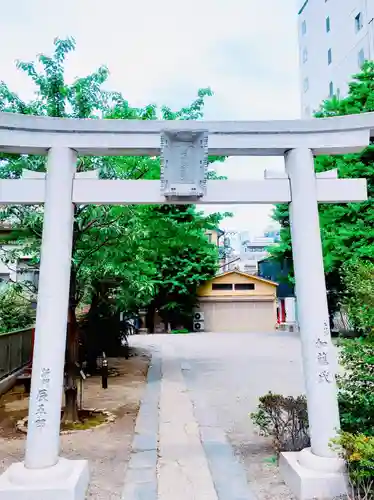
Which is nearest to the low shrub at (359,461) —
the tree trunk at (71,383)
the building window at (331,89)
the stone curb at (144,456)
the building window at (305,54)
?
the stone curb at (144,456)

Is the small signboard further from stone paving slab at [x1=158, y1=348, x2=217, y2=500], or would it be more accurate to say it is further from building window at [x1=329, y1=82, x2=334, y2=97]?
building window at [x1=329, y1=82, x2=334, y2=97]

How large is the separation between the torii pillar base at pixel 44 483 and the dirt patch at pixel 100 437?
1.26ft

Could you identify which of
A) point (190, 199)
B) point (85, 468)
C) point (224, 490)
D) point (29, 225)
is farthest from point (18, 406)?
point (190, 199)

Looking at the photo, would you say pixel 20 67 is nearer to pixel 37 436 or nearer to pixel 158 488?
pixel 37 436

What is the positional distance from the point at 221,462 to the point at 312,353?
6.41ft

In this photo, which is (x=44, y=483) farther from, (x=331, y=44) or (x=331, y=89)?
Result: (x=331, y=44)

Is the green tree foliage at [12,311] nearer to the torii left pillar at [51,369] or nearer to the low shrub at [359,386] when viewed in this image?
the torii left pillar at [51,369]

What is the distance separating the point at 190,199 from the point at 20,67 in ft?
13.8

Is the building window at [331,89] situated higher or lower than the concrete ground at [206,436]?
higher

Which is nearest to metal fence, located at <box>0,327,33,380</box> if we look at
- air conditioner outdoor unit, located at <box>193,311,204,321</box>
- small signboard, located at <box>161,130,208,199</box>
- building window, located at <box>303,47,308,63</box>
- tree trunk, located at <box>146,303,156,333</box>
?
small signboard, located at <box>161,130,208,199</box>

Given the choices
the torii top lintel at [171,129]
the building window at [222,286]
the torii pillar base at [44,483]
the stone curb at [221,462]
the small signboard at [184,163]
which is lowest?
the stone curb at [221,462]

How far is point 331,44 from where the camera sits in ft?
85.4

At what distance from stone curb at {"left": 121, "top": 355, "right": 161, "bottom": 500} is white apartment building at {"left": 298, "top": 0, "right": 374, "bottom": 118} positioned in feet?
67.4

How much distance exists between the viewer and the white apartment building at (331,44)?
22.2 metres
